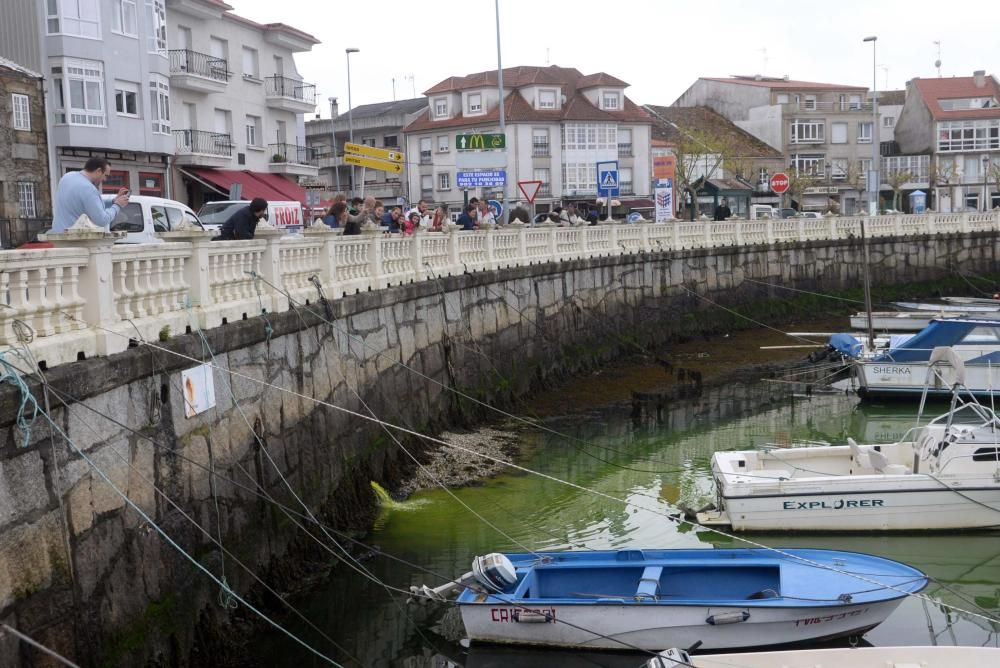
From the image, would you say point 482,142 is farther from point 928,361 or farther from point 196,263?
point 196,263

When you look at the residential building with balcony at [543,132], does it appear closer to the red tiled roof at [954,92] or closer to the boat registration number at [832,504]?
the red tiled roof at [954,92]

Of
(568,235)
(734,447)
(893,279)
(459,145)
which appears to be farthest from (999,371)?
(893,279)

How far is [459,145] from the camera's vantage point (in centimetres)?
2284

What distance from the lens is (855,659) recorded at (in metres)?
8.59

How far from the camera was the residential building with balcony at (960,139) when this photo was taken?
6812 cm

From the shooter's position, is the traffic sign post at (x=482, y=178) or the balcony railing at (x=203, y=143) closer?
the traffic sign post at (x=482, y=178)

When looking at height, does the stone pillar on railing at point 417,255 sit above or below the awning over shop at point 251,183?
below

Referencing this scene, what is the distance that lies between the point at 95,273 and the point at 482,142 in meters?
14.5

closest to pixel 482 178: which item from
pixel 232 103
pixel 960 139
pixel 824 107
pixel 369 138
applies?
pixel 232 103

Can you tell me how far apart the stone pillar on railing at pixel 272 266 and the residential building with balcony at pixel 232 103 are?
23.8 metres

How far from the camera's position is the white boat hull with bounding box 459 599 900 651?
972 centimetres

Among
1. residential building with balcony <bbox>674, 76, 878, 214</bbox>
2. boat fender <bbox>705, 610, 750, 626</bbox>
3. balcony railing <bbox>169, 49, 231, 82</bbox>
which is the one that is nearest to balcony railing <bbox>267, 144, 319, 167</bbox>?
balcony railing <bbox>169, 49, 231, 82</bbox>

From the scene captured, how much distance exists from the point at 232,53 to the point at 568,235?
18.3 metres

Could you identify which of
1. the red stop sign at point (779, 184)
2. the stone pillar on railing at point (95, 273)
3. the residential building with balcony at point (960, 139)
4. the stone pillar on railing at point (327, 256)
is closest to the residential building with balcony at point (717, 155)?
the residential building with balcony at point (960, 139)
